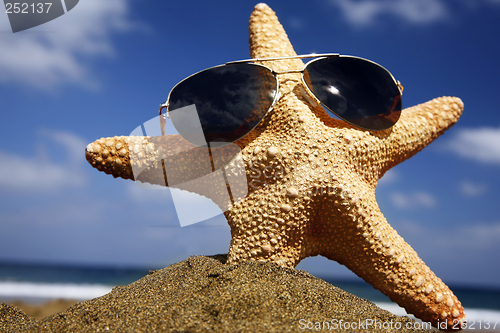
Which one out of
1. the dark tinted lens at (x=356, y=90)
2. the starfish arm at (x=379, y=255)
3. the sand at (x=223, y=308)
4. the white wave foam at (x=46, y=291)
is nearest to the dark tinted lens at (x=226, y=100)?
the dark tinted lens at (x=356, y=90)

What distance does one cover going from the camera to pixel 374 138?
7.22 ft

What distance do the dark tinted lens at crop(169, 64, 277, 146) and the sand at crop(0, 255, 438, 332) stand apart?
99 centimetres

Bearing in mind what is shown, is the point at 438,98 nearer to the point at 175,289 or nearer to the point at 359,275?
the point at 359,275

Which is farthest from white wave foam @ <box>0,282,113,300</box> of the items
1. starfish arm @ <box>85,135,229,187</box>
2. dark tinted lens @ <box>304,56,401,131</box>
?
dark tinted lens @ <box>304,56,401,131</box>

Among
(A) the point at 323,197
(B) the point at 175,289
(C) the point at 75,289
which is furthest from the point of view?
(C) the point at 75,289

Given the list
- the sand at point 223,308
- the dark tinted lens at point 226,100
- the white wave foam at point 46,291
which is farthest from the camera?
the white wave foam at point 46,291

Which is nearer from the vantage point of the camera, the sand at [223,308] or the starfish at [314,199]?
the sand at [223,308]

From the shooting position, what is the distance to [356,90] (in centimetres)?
226

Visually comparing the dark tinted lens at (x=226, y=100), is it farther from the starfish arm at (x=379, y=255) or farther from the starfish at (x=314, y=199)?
the starfish arm at (x=379, y=255)

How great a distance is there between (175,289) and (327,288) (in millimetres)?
964

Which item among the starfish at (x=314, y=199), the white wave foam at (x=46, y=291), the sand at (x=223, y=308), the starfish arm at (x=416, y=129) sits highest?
the starfish arm at (x=416, y=129)

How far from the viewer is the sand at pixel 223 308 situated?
1.33 meters

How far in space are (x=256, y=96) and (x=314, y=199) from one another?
0.90 m

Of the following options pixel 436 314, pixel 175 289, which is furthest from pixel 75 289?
pixel 436 314
